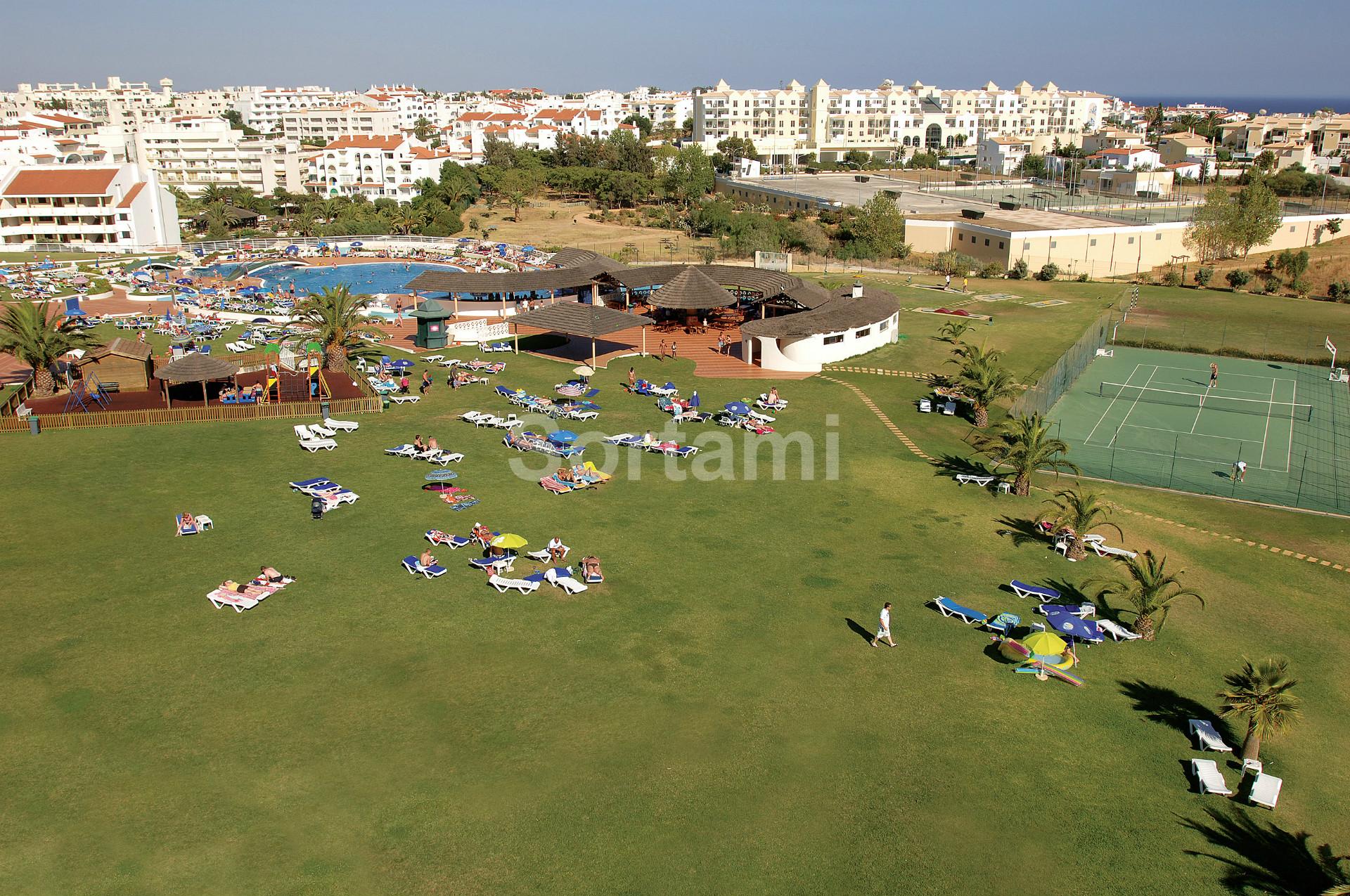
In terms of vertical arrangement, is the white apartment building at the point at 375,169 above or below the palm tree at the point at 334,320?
above

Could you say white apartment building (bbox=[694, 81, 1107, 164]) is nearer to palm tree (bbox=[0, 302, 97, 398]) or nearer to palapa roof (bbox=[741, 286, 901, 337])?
palapa roof (bbox=[741, 286, 901, 337])

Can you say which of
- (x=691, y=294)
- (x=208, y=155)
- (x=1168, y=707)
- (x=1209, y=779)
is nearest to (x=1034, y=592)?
(x=1168, y=707)

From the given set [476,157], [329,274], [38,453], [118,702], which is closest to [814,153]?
[476,157]

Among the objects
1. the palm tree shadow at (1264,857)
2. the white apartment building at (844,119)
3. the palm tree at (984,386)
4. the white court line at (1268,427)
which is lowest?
the palm tree shadow at (1264,857)

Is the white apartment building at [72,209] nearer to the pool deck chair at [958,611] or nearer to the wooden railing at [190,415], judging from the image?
the wooden railing at [190,415]

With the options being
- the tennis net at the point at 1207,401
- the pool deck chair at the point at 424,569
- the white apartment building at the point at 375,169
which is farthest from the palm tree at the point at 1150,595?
the white apartment building at the point at 375,169

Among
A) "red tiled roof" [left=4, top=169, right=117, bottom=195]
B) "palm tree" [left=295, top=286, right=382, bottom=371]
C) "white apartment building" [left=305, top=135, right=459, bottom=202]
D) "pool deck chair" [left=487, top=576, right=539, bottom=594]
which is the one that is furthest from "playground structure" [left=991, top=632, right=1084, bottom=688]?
"white apartment building" [left=305, top=135, right=459, bottom=202]
